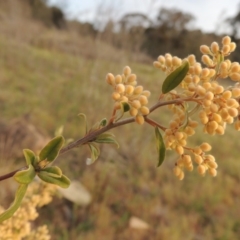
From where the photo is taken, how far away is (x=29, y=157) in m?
0.35

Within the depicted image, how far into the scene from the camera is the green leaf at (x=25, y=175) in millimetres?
322

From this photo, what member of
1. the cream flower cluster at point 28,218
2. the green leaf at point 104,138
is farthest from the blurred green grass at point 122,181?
the green leaf at point 104,138

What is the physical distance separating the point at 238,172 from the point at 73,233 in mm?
2060

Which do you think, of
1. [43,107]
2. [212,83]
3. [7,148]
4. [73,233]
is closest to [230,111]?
[212,83]

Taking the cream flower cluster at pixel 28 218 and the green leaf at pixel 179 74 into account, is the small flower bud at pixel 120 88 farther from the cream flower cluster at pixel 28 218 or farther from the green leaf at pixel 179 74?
the cream flower cluster at pixel 28 218

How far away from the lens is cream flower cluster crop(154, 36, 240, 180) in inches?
13.6

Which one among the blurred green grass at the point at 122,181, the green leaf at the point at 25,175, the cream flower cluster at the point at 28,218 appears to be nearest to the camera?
the green leaf at the point at 25,175

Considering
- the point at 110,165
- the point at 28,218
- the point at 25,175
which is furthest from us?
the point at 110,165

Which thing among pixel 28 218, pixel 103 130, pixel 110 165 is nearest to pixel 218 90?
pixel 103 130

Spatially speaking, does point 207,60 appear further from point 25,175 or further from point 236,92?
point 25,175

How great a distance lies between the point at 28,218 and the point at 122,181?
7.61 ft

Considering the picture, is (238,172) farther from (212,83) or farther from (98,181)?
(212,83)

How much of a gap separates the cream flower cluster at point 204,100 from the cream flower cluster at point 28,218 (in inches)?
10.8

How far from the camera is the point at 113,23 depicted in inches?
150
